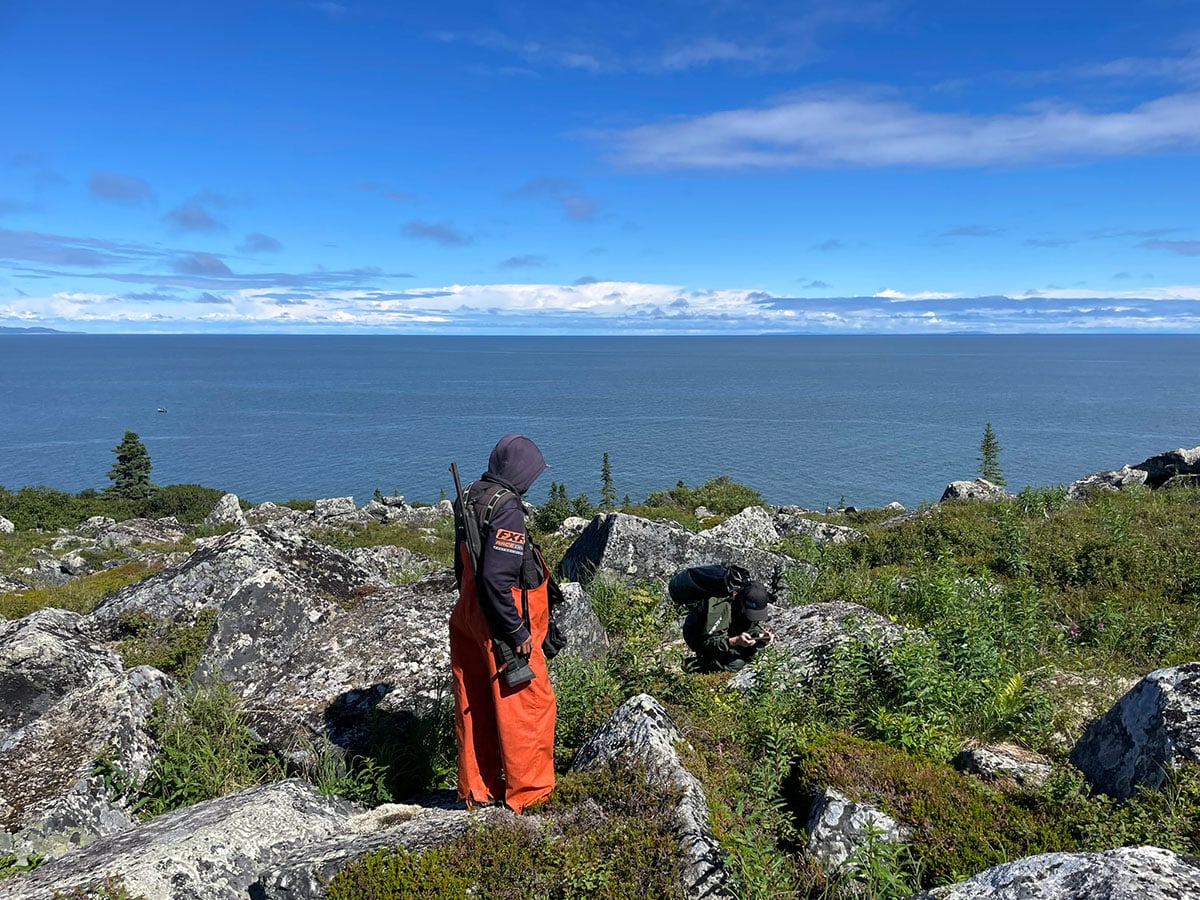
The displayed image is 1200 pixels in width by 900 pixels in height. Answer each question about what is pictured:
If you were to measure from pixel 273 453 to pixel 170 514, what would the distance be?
39.4m

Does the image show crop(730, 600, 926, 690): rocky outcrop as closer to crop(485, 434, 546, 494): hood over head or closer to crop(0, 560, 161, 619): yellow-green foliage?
crop(485, 434, 546, 494): hood over head

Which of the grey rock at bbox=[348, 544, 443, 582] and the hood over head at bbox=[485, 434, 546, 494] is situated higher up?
the hood over head at bbox=[485, 434, 546, 494]

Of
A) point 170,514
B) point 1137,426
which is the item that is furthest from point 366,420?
point 1137,426

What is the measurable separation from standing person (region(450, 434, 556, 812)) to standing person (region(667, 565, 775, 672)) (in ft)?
6.55

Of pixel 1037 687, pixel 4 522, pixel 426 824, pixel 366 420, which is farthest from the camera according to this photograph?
pixel 366 420

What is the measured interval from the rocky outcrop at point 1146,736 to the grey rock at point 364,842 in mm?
4271

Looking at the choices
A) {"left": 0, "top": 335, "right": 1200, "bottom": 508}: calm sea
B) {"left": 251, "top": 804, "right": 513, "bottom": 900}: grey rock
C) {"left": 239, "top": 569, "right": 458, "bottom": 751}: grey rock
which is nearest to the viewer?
{"left": 251, "top": 804, "right": 513, "bottom": 900}: grey rock

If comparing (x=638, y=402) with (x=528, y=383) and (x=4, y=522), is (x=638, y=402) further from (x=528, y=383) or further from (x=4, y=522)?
(x=4, y=522)

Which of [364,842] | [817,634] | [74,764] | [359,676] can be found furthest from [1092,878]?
[74,764]

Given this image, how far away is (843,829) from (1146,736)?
2352 millimetres

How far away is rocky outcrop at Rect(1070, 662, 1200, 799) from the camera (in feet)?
16.2

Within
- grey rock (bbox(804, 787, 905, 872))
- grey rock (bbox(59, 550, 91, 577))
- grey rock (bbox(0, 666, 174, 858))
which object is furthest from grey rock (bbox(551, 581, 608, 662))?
grey rock (bbox(59, 550, 91, 577))

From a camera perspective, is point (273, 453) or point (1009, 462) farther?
point (273, 453)

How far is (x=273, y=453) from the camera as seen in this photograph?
296 feet
